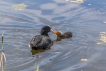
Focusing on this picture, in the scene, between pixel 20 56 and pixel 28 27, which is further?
pixel 28 27

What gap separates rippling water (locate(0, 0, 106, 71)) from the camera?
8828mm

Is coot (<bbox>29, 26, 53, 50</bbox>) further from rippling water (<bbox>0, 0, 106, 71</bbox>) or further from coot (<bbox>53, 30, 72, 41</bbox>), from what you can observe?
coot (<bbox>53, 30, 72, 41</bbox>)

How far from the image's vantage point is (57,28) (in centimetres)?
1230

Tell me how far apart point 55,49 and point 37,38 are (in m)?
0.80

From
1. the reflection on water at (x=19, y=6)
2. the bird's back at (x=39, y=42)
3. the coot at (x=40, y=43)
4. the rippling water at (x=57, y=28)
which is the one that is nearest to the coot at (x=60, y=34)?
the rippling water at (x=57, y=28)

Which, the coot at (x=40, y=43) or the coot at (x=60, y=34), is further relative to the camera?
the coot at (x=60, y=34)

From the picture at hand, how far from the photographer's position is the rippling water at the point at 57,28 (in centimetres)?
883

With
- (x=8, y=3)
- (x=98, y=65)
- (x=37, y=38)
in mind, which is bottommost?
(x=98, y=65)

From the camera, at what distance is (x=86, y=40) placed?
1085 centimetres

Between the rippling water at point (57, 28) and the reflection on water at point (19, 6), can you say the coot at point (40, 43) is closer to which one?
the rippling water at point (57, 28)

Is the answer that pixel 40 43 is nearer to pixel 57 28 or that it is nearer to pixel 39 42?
pixel 39 42

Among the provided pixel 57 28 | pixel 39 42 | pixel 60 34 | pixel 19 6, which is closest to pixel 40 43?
pixel 39 42

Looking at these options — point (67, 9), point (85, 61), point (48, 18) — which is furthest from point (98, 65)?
point (67, 9)

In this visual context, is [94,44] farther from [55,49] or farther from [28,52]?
[28,52]
